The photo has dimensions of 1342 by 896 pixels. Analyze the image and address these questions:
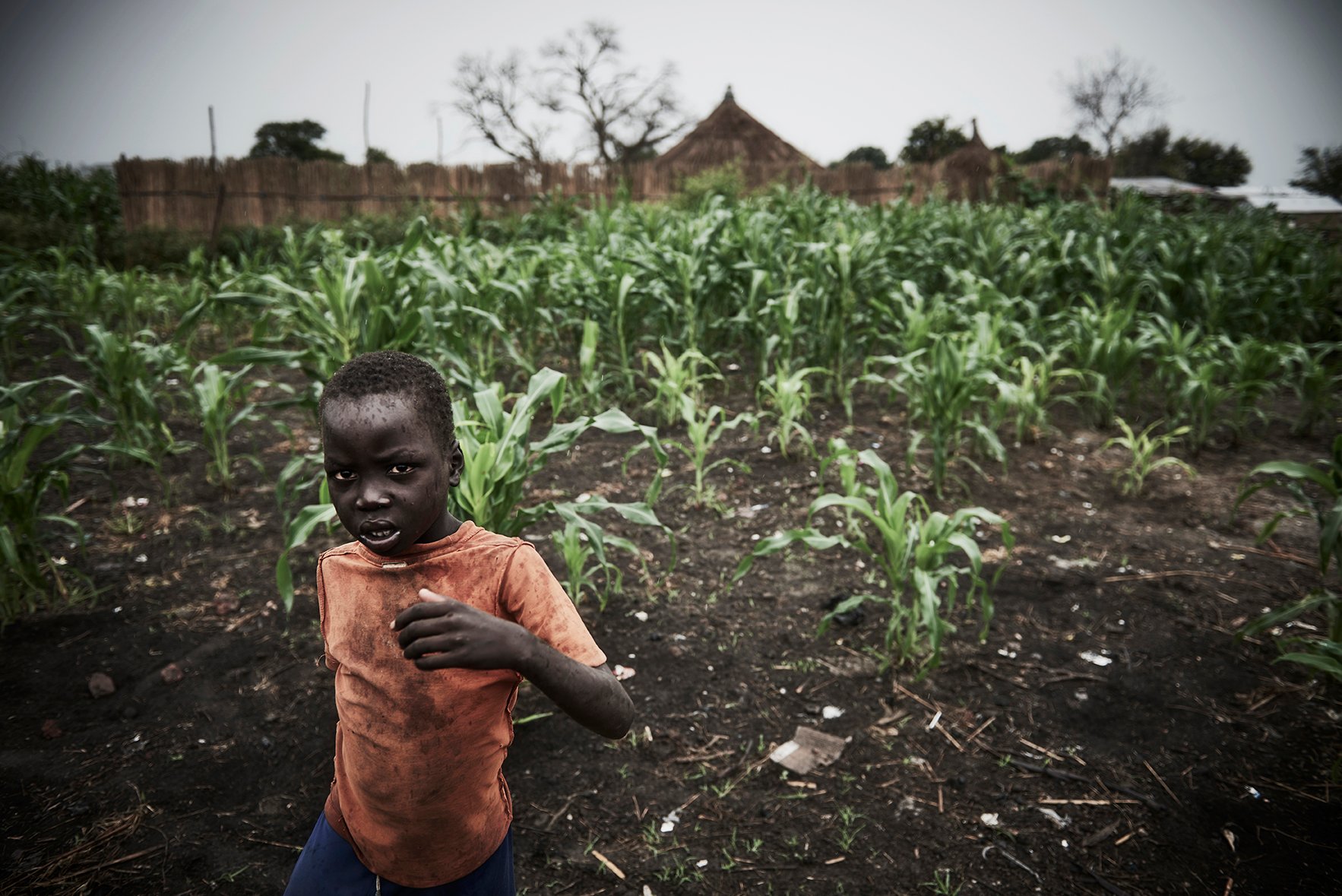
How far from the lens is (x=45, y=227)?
9367mm

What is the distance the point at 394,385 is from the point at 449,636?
0.31 meters

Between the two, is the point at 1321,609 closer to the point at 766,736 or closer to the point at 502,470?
the point at 766,736

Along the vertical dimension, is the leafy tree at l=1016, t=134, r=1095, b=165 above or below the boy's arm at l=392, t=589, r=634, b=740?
above

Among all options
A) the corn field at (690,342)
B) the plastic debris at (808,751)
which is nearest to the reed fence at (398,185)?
the corn field at (690,342)

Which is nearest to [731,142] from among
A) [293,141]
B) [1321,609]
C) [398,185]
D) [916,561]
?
[398,185]

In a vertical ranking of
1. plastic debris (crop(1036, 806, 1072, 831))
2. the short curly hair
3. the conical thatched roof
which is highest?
the conical thatched roof

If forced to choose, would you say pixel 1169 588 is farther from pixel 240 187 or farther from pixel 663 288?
pixel 240 187

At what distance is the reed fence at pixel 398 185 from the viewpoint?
11133 mm

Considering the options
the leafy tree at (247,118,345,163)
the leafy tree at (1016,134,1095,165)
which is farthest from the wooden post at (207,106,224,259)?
the leafy tree at (1016,134,1095,165)

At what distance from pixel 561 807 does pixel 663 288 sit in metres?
3.17

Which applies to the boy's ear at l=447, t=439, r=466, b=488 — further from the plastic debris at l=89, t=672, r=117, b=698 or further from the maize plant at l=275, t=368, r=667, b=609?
the plastic debris at l=89, t=672, r=117, b=698

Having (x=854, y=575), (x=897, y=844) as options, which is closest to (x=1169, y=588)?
(x=854, y=575)

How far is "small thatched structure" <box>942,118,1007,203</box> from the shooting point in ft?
47.8

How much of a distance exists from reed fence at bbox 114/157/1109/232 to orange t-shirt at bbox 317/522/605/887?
9.26m
